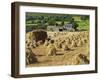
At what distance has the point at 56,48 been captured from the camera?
219cm

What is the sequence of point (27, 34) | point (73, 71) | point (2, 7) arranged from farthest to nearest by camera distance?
point (73, 71) < point (27, 34) < point (2, 7)

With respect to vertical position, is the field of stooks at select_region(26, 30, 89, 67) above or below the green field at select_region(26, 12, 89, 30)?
below

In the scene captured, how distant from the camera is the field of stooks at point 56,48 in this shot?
2094 mm

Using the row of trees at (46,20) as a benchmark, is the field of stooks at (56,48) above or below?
below

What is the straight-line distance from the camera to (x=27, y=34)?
207 centimetres

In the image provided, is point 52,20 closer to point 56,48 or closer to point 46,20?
point 46,20

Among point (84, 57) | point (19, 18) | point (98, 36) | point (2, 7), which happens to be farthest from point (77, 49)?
point (2, 7)

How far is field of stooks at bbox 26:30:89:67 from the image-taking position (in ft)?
6.87

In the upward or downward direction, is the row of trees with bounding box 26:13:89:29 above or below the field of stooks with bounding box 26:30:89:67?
above

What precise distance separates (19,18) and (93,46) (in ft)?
2.58

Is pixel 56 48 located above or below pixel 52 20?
below

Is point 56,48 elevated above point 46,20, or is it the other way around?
point 46,20

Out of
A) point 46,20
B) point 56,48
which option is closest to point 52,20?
point 46,20

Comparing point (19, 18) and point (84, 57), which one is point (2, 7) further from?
point (84, 57)
